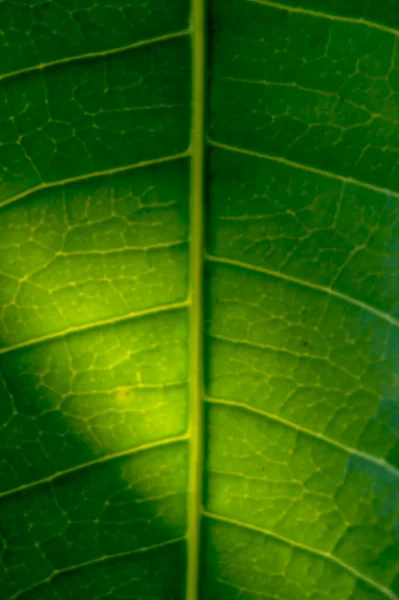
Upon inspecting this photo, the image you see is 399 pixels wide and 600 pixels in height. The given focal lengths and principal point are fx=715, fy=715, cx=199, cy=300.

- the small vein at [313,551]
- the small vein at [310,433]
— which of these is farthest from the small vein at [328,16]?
the small vein at [313,551]

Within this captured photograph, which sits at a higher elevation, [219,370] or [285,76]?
[285,76]

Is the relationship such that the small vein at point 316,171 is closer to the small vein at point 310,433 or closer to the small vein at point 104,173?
the small vein at point 104,173

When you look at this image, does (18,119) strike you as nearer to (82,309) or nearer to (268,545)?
(82,309)

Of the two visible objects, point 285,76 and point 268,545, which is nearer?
point 285,76

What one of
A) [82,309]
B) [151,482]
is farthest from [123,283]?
[151,482]

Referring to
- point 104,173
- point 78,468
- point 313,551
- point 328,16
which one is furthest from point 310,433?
point 328,16

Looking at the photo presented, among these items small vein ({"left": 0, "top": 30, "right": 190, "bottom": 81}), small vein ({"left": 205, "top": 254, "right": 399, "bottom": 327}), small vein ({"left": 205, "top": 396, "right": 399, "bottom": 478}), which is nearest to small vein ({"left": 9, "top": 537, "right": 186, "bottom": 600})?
small vein ({"left": 205, "top": 396, "right": 399, "bottom": 478})

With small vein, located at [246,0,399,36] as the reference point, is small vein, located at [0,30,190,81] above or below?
below

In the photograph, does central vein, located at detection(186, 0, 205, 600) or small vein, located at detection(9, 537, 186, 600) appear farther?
small vein, located at detection(9, 537, 186, 600)

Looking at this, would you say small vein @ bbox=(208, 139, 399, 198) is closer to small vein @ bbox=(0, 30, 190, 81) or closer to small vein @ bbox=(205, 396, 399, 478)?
small vein @ bbox=(0, 30, 190, 81)
